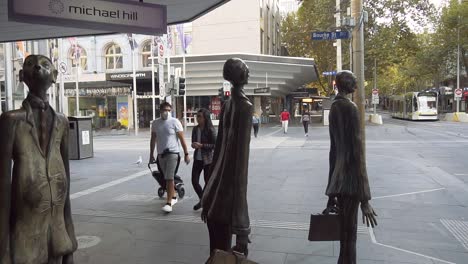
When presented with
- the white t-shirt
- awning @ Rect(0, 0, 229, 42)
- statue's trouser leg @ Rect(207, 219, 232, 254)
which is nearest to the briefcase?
statue's trouser leg @ Rect(207, 219, 232, 254)

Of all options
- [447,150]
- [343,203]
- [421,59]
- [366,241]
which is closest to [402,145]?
[447,150]

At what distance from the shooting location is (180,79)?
61.3 feet

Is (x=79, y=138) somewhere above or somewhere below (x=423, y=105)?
below

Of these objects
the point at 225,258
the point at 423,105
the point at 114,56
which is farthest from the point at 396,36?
the point at 225,258

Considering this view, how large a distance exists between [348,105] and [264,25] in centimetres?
3783

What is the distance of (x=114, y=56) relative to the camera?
3856 cm

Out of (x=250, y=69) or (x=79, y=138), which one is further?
(x=250, y=69)

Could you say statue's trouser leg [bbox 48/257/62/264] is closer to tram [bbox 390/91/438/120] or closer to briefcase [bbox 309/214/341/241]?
briefcase [bbox 309/214/341/241]

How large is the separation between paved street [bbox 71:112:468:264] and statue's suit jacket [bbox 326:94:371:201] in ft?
4.76

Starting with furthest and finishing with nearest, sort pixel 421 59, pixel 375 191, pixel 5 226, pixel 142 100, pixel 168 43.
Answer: pixel 421 59 < pixel 142 100 < pixel 168 43 < pixel 375 191 < pixel 5 226

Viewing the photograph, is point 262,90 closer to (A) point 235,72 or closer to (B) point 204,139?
(B) point 204,139

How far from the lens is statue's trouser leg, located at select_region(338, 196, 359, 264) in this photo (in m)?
3.58

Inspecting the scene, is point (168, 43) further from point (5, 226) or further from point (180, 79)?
point (5, 226)

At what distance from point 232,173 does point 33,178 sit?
1.35m
